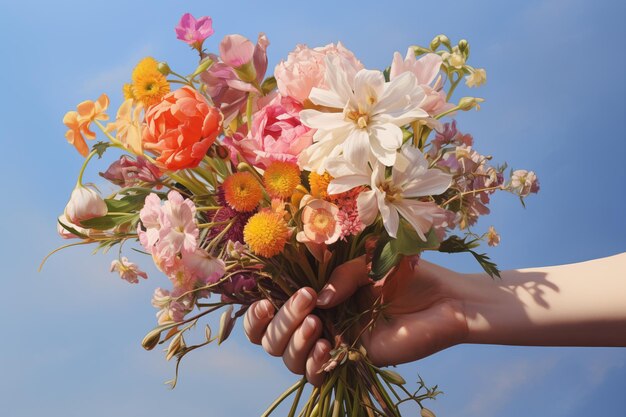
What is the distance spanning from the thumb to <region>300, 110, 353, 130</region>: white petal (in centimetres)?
23

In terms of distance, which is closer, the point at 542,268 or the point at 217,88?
the point at 217,88

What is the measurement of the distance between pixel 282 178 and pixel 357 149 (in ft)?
0.40

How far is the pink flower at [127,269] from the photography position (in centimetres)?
101

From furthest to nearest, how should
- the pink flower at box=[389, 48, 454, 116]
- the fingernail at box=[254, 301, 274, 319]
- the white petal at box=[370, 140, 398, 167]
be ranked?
the fingernail at box=[254, 301, 274, 319], the pink flower at box=[389, 48, 454, 116], the white petal at box=[370, 140, 398, 167]

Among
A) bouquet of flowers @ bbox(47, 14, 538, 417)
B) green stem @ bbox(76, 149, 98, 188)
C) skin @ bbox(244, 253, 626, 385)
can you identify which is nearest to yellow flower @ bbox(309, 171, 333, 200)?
bouquet of flowers @ bbox(47, 14, 538, 417)

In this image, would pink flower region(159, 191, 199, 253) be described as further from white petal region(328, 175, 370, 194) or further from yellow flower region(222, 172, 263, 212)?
white petal region(328, 175, 370, 194)

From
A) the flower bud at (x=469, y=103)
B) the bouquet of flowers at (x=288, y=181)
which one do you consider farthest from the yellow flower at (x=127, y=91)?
the flower bud at (x=469, y=103)

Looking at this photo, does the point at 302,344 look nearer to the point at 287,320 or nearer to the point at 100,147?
the point at 287,320

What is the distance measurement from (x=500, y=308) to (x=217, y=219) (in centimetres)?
50

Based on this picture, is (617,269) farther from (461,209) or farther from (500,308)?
(461,209)

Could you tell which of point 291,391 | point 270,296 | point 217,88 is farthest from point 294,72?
point 291,391

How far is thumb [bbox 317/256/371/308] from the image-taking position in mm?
1001

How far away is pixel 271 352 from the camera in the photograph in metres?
1.08

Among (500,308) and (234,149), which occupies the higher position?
(234,149)
